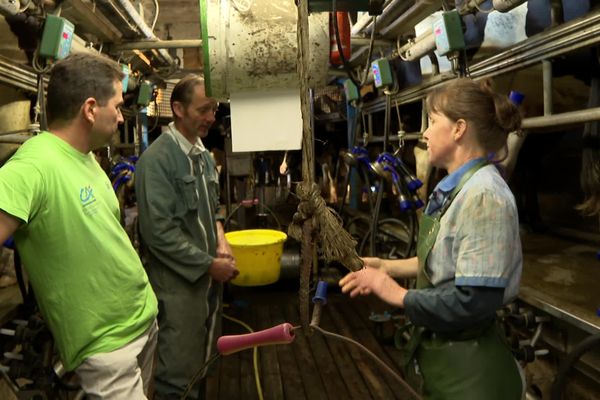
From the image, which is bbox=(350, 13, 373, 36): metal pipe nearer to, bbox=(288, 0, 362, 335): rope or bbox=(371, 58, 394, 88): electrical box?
bbox=(371, 58, 394, 88): electrical box

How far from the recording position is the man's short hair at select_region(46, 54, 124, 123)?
146 cm

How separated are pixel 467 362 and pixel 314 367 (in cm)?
176

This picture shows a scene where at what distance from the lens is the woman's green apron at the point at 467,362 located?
1274mm

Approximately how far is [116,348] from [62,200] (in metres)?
0.47

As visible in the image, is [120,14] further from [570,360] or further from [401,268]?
[570,360]

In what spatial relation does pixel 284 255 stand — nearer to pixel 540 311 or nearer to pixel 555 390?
pixel 540 311

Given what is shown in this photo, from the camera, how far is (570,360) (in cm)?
142

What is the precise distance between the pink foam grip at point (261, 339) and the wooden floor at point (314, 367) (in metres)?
1.74

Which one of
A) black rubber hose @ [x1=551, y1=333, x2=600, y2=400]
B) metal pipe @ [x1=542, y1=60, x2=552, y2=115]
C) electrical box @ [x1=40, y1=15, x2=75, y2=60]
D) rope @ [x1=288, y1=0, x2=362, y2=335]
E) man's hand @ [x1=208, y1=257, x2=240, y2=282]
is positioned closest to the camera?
rope @ [x1=288, y1=0, x2=362, y2=335]

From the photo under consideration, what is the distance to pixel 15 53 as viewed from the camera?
2.08 metres

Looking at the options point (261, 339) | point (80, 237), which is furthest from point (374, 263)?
point (80, 237)

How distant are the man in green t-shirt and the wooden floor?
1275 millimetres

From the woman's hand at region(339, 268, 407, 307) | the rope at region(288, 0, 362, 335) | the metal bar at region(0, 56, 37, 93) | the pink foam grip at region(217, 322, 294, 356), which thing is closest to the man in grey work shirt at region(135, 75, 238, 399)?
the metal bar at region(0, 56, 37, 93)

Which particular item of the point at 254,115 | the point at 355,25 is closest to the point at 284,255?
the point at 355,25
